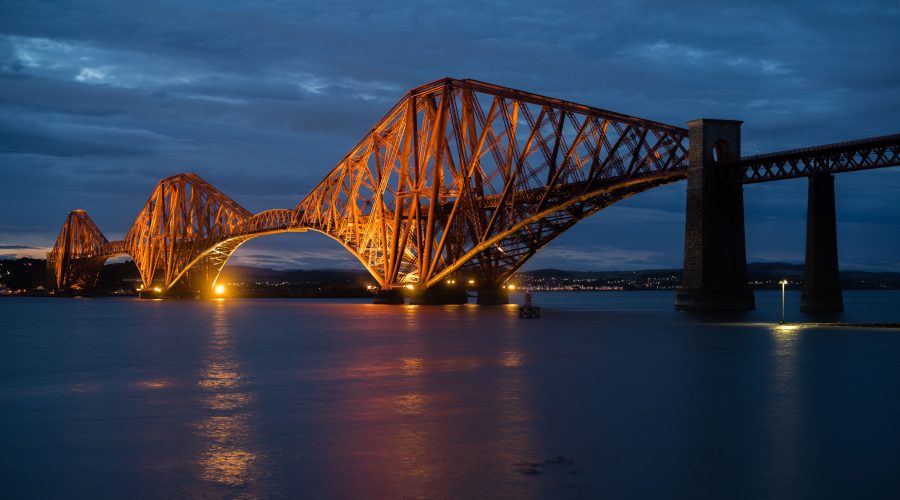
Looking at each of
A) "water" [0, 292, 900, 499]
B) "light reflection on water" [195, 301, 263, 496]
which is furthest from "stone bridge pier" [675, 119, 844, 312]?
"light reflection on water" [195, 301, 263, 496]

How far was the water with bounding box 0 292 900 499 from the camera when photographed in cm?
1330

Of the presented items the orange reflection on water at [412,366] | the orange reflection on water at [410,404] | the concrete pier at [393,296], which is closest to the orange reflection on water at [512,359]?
the orange reflection on water at [412,366]

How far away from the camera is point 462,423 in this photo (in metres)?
18.2

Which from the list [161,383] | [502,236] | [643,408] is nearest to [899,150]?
[502,236]

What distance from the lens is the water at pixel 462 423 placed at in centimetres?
1330

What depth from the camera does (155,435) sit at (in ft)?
56.5

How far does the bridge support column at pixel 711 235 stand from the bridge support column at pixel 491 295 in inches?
1375

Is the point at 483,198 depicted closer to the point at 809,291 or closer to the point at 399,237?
the point at 399,237

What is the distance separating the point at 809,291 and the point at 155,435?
5197 cm

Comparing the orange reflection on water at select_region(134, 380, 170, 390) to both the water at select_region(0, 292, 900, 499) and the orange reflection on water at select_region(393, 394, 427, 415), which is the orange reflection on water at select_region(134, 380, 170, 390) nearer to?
the water at select_region(0, 292, 900, 499)

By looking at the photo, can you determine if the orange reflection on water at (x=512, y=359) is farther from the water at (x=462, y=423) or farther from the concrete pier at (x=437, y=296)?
the concrete pier at (x=437, y=296)

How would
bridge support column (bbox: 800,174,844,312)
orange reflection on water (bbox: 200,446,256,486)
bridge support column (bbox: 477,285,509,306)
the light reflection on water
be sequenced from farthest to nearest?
bridge support column (bbox: 477,285,509,306), bridge support column (bbox: 800,174,844,312), the light reflection on water, orange reflection on water (bbox: 200,446,256,486)

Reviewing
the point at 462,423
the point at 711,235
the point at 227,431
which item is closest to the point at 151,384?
the point at 227,431

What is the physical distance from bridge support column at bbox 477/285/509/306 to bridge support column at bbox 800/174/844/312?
41527 mm
